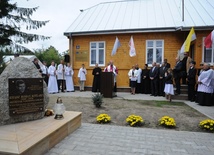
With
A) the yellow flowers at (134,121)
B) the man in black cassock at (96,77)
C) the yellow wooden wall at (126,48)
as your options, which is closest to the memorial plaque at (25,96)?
the yellow flowers at (134,121)

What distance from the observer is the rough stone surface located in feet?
13.7

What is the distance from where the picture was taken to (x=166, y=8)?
15906 millimetres

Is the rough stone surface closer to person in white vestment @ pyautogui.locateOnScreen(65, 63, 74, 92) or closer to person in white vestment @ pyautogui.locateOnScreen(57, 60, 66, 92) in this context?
person in white vestment @ pyautogui.locateOnScreen(57, 60, 66, 92)

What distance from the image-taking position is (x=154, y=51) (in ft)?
45.1

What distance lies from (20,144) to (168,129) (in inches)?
151

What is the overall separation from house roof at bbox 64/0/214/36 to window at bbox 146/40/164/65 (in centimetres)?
92

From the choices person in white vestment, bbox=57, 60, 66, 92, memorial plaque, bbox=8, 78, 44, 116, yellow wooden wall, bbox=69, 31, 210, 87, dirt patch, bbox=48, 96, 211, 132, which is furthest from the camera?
person in white vestment, bbox=57, 60, 66, 92

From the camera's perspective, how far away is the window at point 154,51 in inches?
539

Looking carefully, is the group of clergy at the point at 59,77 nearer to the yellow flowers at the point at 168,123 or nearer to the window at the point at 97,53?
the window at the point at 97,53

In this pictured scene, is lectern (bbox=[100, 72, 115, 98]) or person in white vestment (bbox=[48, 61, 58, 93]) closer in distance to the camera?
lectern (bbox=[100, 72, 115, 98])

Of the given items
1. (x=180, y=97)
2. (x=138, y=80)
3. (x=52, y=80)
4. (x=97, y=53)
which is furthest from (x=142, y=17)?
(x=52, y=80)

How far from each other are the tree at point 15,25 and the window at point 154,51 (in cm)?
675

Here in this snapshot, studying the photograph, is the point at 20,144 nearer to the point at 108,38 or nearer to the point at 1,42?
the point at 1,42

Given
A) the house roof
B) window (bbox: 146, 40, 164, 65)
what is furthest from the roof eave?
window (bbox: 146, 40, 164, 65)
